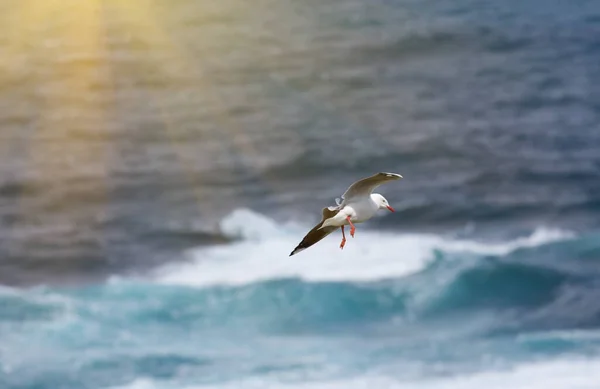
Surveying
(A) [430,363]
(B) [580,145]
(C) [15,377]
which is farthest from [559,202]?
(C) [15,377]

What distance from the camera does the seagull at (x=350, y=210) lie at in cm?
1248

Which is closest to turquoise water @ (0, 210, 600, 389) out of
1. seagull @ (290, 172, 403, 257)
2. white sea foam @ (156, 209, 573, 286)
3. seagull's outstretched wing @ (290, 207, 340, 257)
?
white sea foam @ (156, 209, 573, 286)

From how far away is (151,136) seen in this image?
43344 millimetres

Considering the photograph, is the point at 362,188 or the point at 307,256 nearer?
the point at 362,188

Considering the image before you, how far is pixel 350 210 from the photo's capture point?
12.8m

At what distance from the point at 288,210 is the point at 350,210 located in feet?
85.4

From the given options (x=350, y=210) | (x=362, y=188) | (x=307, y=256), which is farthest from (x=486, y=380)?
(x=350, y=210)

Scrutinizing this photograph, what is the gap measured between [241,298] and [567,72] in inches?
716

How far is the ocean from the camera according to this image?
30.6m

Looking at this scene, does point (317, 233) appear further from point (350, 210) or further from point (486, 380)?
point (486, 380)

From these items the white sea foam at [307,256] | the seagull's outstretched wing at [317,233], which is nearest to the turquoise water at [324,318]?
the white sea foam at [307,256]

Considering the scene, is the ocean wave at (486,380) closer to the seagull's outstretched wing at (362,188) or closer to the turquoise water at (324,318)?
the turquoise water at (324,318)

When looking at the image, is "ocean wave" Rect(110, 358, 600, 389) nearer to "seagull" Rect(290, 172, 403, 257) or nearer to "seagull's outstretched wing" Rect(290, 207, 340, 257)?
"seagull" Rect(290, 172, 403, 257)

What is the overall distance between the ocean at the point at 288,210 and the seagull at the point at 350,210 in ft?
49.8
